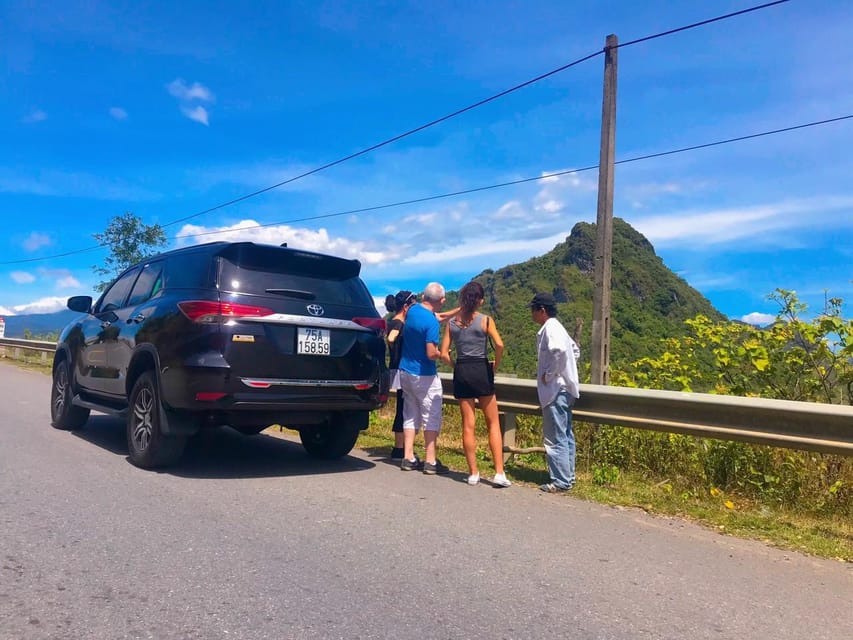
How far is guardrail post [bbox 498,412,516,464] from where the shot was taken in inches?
269

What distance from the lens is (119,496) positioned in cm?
485

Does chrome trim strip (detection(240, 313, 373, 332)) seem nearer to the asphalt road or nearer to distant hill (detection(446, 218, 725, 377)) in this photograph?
the asphalt road

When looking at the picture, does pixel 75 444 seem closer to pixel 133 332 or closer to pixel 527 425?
pixel 133 332

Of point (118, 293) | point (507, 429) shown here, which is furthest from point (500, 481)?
point (118, 293)

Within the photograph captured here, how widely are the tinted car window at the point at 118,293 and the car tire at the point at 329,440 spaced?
2376 millimetres

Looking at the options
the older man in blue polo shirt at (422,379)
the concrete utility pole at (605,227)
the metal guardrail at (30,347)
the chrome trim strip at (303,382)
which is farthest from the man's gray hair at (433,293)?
the metal guardrail at (30,347)

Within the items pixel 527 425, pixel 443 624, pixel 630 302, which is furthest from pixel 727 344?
pixel 630 302

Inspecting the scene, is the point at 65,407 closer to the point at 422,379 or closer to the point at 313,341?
the point at 313,341

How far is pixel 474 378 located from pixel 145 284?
11.1 ft

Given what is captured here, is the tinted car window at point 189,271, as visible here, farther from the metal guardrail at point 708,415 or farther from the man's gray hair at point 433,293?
the metal guardrail at point 708,415

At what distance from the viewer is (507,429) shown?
688 cm

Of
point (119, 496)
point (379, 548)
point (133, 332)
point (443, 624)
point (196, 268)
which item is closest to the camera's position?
point (443, 624)

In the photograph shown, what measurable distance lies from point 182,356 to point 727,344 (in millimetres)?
5327

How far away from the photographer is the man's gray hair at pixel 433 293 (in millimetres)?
6461
